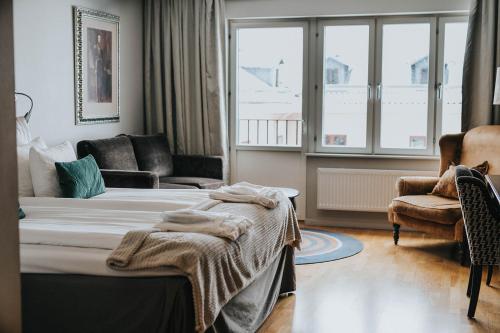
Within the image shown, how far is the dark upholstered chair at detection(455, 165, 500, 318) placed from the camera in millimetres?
3779

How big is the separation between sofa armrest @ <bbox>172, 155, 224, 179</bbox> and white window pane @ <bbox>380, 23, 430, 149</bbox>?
67.0 inches

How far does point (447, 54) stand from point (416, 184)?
1440mm

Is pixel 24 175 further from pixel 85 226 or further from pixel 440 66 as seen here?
pixel 440 66

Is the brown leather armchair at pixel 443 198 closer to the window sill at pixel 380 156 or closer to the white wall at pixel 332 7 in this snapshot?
the window sill at pixel 380 156

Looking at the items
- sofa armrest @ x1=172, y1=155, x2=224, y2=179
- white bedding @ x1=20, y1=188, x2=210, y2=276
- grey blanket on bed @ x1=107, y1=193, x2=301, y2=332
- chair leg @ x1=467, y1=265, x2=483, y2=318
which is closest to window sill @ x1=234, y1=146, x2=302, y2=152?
sofa armrest @ x1=172, y1=155, x2=224, y2=179

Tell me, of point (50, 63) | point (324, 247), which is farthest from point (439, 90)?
point (50, 63)

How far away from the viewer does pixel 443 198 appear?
5.55 meters

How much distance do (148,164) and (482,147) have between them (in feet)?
9.90

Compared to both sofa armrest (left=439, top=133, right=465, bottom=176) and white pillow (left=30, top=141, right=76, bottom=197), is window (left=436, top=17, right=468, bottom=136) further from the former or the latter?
white pillow (left=30, top=141, right=76, bottom=197)

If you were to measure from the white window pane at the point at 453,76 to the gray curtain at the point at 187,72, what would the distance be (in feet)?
7.29

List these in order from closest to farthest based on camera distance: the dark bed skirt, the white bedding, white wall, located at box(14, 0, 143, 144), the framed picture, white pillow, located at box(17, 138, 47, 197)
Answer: the dark bed skirt
the white bedding
white pillow, located at box(17, 138, 47, 197)
white wall, located at box(14, 0, 143, 144)
the framed picture

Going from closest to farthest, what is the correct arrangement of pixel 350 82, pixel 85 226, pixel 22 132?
pixel 85 226
pixel 22 132
pixel 350 82

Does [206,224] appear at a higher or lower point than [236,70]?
lower

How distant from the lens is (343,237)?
6.12 meters
